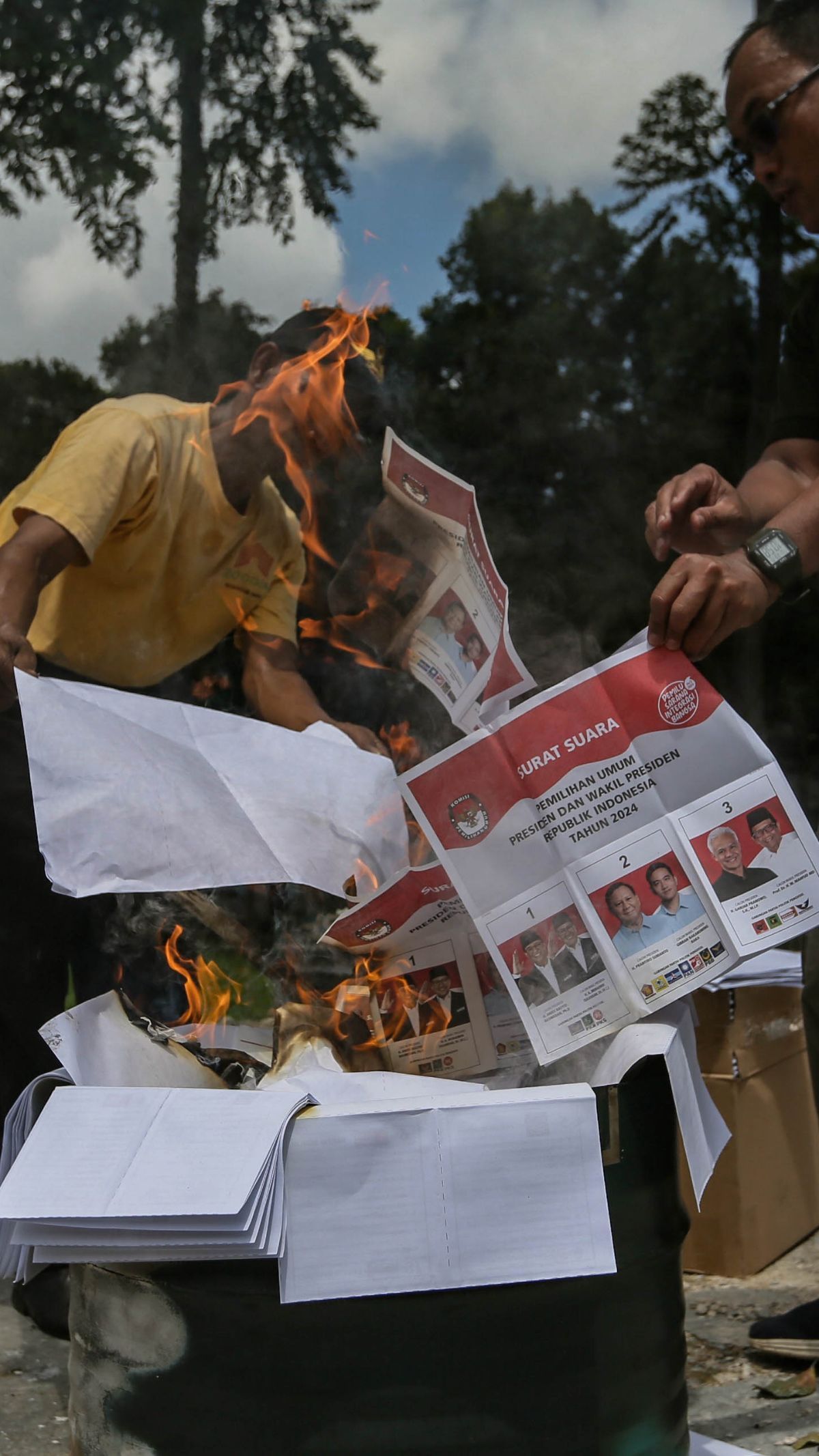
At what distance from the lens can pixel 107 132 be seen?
10.5ft

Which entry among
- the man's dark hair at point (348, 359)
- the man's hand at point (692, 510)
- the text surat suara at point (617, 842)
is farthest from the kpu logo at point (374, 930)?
the man's dark hair at point (348, 359)

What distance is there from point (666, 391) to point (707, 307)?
287 millimetres

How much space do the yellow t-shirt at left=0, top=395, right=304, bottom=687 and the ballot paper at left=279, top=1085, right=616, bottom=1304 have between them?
3.60 feet

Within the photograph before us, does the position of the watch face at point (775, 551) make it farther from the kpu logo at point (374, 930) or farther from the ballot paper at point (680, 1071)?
the kpu logo at point (374, 930)

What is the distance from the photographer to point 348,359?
2068 millimetres

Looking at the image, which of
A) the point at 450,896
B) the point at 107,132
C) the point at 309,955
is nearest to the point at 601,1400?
the point at 450,896

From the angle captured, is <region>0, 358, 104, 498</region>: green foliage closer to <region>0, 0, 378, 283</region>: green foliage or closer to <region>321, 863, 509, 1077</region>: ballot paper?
<region>0, 0, 378, 283</region>: green foliage

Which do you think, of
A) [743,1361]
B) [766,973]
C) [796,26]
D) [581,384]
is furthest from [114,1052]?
[581,384]

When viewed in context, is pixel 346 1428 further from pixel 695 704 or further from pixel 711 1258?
pixel 711 1258

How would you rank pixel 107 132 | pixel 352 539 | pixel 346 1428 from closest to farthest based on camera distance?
pixel 346 1428, pixel 352 539, pixel 107 132

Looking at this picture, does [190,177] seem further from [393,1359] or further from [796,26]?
[393,1359]

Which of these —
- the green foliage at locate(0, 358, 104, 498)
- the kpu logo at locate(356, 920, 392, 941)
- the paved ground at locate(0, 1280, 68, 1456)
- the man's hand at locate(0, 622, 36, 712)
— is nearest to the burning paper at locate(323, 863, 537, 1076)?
the kpu logo at locate(356, 920, 392, 941)

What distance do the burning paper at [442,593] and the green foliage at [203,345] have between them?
1.70 m

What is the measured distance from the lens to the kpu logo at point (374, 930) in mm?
1472
